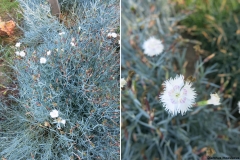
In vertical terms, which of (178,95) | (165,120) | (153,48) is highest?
(153,48)

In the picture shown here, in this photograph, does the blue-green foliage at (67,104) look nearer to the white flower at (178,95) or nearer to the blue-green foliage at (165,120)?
the blue-green foliage at (165,120)

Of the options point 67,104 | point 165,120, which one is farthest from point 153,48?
point 67,104

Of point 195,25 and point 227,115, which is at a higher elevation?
point 195,25

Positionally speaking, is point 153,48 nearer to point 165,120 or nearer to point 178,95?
point 165,120

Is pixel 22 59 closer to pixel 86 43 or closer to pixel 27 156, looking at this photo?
pixel 86 43

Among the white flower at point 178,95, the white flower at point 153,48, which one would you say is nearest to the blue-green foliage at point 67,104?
the white flower at point 153,48

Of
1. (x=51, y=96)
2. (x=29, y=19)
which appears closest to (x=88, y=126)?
(x=51, y=96)
